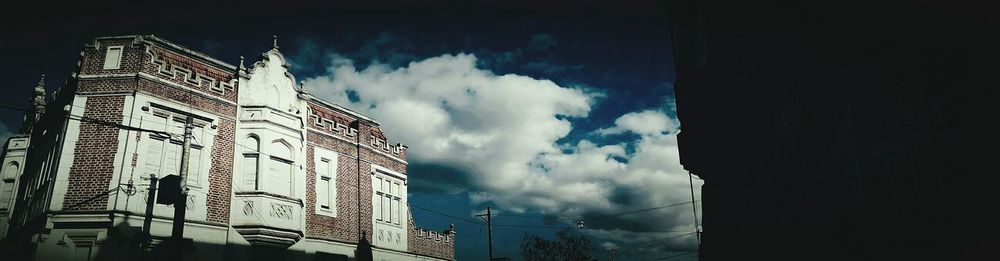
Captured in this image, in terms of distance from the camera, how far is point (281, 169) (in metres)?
19.9

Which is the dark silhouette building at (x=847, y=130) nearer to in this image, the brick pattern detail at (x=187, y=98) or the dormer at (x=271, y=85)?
the brick pattern detail at (x=187, y=98)

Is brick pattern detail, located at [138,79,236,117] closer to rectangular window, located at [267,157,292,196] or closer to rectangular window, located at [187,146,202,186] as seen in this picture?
rectangular window, located at [187,146,202,186]

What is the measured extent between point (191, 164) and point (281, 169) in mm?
3111

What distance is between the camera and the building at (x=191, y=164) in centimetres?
1553

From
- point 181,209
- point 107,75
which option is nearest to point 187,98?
point 107,75

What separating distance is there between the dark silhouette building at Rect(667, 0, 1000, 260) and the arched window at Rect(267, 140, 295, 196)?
16.0m

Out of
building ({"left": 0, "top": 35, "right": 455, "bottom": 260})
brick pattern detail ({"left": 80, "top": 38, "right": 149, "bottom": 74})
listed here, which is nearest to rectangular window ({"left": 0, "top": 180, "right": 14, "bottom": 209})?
building ({"left": 0, "top": 35, "right": 455, "bottom": 260})

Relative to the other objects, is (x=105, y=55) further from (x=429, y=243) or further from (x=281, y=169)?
(x=429, y=243)

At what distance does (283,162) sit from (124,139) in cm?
508

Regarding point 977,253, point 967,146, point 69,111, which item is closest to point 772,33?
point 967,146

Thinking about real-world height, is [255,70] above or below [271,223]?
above

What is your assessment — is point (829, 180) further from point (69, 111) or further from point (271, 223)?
point (69, 111)

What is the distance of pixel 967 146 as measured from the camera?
370 centimetres

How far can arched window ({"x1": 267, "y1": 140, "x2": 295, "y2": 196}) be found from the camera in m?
19.5
